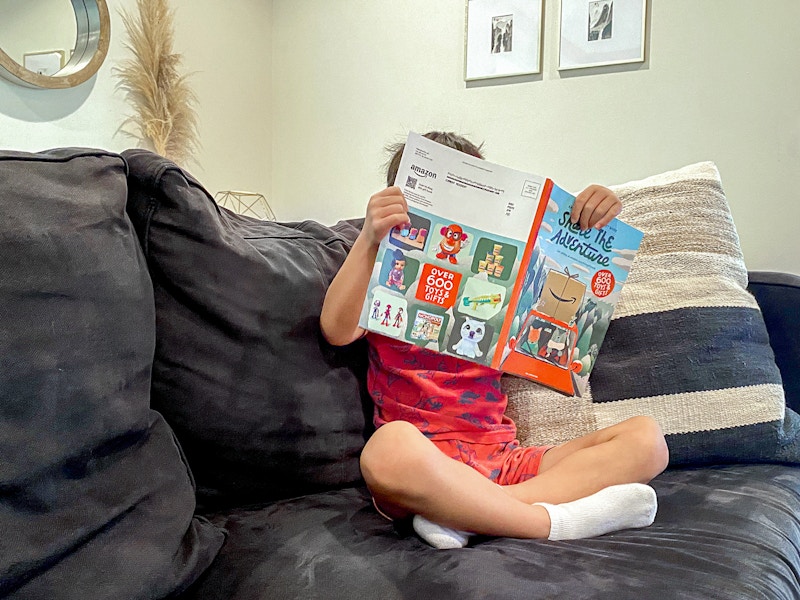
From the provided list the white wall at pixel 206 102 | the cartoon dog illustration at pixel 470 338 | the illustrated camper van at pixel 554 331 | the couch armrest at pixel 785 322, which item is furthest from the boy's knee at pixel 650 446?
the white wall at pixel 206 102

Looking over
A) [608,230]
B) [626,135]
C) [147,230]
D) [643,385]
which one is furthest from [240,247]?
[626,135]

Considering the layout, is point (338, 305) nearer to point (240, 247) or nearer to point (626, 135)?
point (240, 247)

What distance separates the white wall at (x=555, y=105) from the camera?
5.98 feet

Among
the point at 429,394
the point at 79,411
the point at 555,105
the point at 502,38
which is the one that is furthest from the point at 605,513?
the point at 502,38

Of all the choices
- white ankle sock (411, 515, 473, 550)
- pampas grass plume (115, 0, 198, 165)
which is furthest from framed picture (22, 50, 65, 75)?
white ankle sock (411, 515, 473, 550)

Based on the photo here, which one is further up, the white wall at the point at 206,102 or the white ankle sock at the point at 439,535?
the white wall at the point at 206,102

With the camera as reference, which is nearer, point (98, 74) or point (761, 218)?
point (761, 218)

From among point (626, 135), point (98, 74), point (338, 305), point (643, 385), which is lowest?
point (643, 385)

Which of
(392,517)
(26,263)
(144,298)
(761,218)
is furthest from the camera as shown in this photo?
(761,218)

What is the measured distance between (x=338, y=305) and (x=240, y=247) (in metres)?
0.16

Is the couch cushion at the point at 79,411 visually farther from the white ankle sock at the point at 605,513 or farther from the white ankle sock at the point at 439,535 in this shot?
the white ankle sock at the point at 605,513

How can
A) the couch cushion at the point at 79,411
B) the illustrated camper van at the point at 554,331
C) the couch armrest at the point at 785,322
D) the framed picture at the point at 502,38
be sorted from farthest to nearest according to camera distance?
the framed picture at the point at 502,38, the couch armrest at the point at 785,322, the illustrated camper van at the point at 554,331, the couch cushion at the point at 79,411

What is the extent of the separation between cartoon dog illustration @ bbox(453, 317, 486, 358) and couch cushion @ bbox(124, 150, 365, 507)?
7.9 inches

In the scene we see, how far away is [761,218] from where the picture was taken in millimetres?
1837
